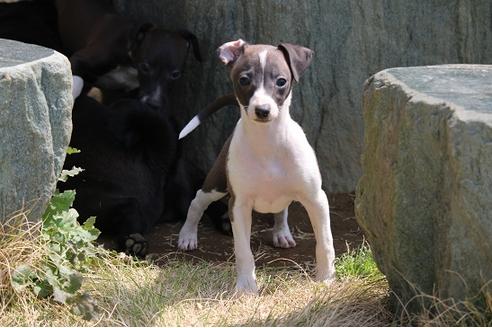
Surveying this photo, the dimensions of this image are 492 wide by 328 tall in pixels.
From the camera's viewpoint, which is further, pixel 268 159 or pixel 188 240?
pixel 188 240

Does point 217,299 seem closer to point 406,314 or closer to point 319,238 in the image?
point 319,238

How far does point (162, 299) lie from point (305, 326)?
3.02 ft

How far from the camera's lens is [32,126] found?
5.07m

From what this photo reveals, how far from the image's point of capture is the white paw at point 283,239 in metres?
6.98

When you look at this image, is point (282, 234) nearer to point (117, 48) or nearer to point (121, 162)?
point (121, 162)

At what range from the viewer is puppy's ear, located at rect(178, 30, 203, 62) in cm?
764

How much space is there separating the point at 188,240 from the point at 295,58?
171cm

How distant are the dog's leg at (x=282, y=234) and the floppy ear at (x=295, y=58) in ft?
4.38

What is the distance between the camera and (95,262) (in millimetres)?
6023

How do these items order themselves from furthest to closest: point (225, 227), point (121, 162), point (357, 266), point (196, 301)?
point (225, 227) → point (121, 162) → point (357, 266) → point (196, 301)

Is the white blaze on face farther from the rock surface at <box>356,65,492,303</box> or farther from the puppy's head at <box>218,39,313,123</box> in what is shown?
the rock surface at <box>356,65,492,303</box>

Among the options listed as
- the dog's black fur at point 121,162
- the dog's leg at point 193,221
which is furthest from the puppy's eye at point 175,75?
the dog's leg at point 193,221

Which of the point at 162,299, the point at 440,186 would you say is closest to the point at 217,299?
the point at 162,299

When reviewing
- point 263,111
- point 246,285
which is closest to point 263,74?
point 263,111
